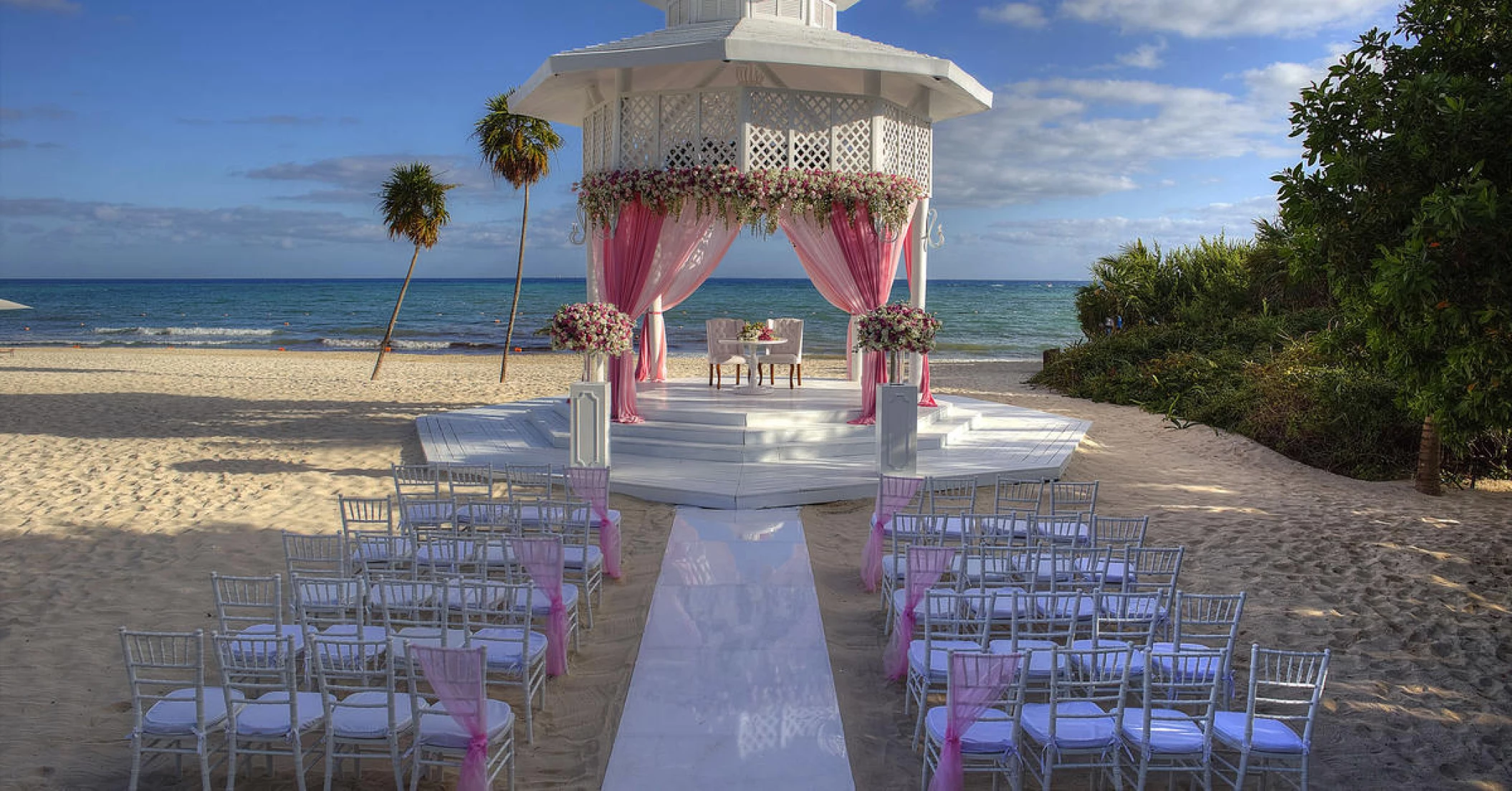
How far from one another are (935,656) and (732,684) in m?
1.03

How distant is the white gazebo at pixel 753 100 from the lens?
9.63 meters

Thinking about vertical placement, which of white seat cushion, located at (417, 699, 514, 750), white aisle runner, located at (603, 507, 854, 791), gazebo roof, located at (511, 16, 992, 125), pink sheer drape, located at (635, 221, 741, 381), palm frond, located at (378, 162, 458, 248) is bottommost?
white aisle runner, located at (603, 507, 854, 791)

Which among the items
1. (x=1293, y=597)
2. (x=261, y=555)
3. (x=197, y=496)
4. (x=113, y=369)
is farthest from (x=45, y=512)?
(x=113, y=369)

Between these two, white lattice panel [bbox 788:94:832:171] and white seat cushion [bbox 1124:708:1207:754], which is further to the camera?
white lattice panel [bbox 788:94:832:171]

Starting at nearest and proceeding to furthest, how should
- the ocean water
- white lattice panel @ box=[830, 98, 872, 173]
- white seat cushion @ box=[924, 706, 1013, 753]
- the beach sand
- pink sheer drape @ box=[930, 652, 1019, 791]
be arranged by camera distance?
pink sheer drape @ box=[930, 652, 1019, 791], white seat cushion @ box=[924, 706, 1013, 753], the beach sand, white lattice panel @ box=[830, 98, 872, 173], the ocean water

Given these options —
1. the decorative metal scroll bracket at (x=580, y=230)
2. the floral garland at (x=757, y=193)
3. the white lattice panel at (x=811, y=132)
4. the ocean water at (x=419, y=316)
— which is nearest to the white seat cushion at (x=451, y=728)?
the floral garland at (x=757, y=193)

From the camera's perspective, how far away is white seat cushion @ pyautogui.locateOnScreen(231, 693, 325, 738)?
359 centimetres

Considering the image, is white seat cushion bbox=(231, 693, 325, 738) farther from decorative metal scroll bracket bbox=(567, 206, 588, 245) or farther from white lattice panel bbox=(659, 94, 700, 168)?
decorative metal scroll bracket bbox=(567, 206, 588, 245)

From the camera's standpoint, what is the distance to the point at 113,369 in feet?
69.4

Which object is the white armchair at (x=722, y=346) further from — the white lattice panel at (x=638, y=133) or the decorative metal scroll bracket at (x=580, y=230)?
the white lattice panel at (x=638, y=133)

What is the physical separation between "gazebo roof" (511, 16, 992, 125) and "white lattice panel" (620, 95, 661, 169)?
6.7 inches

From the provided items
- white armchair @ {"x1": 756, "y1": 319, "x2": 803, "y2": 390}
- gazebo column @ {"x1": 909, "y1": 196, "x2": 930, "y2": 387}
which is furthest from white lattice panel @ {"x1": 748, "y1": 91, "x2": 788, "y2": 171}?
white armchair @ {"x1": 756, "y1": 319, "x2": 803, "y2": 390}

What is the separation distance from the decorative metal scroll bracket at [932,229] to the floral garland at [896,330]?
190cm

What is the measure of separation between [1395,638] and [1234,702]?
5.36 feet
